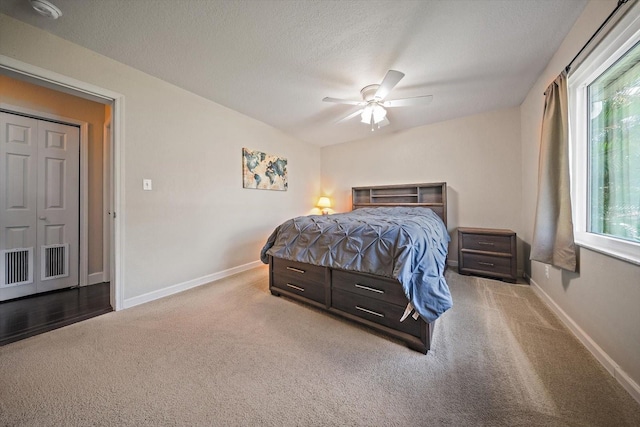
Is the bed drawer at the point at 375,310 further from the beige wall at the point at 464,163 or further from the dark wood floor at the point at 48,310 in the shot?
the beige wall at the point at 464,163

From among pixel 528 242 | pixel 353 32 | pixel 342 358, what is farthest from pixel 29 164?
pixel 528 242

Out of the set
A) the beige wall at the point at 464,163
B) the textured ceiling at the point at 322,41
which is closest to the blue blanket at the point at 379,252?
the textured ceiling at the point at 322,41

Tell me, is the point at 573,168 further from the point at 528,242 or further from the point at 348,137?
the point at 348,137

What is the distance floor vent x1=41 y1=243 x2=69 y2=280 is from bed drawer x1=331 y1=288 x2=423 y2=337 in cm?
333

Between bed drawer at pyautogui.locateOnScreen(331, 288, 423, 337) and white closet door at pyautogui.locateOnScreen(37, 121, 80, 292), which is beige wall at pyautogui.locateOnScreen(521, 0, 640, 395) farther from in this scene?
white closet door at pyautogui.locateOnScreen(37, 121, 80, 292)

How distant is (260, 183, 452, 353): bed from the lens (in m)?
1.52

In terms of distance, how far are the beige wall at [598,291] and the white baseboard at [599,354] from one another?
0.7 inches

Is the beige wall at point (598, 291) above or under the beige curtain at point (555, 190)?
under

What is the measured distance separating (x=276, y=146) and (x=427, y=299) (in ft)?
11.1

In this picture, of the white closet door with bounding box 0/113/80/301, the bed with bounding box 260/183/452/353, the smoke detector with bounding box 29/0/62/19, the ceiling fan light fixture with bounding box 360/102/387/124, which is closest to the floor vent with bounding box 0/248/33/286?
the white closet door with bounding box 0/113/80/301

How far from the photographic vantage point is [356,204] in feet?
14.7

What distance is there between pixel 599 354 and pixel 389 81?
2.52 meters

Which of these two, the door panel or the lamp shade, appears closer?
the door panel

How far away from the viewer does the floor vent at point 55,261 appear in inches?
100.0
